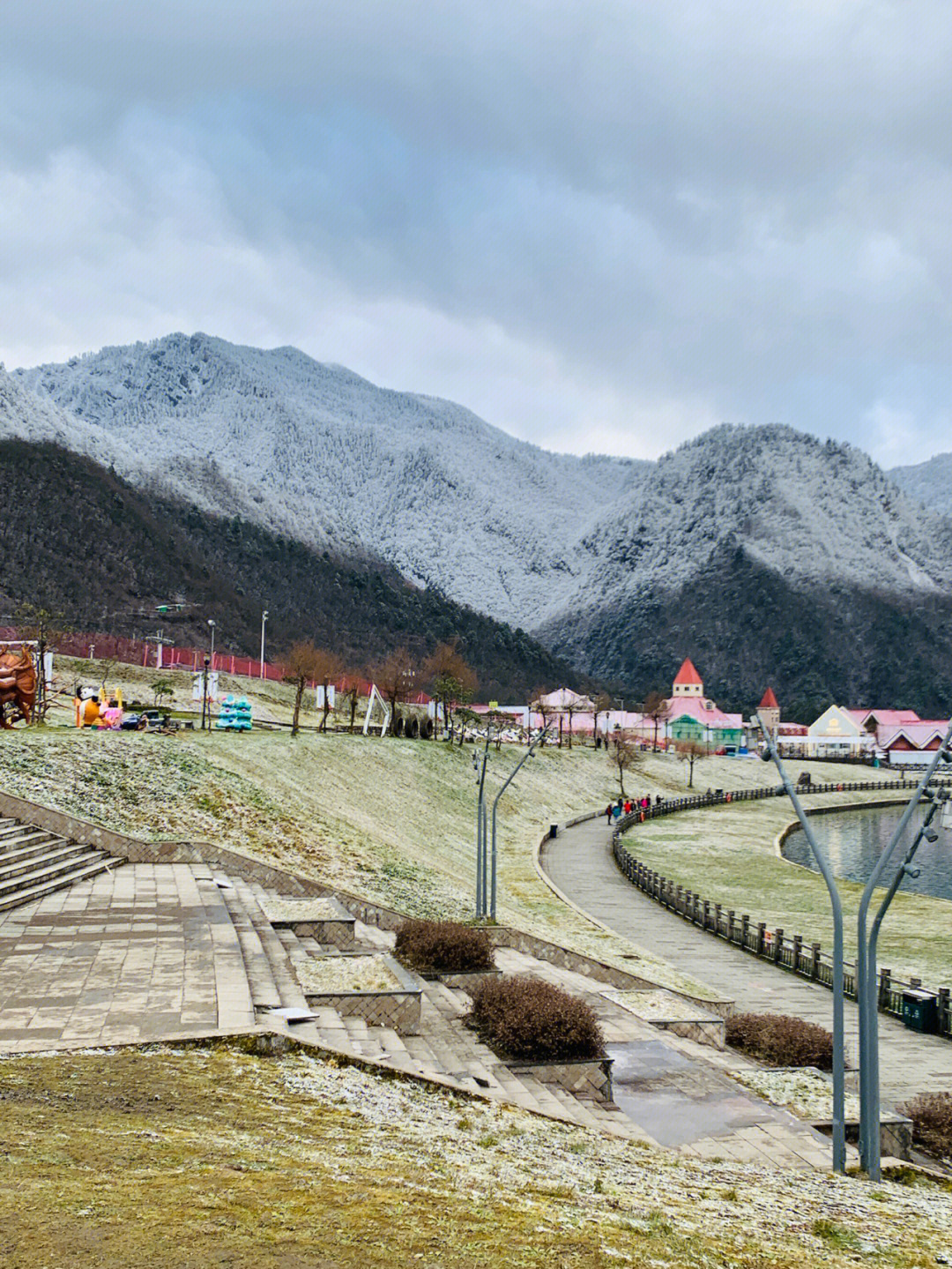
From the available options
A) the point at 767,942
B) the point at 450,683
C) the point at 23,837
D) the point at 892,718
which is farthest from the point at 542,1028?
the point at 892,718

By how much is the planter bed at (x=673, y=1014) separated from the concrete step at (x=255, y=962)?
23.4 ft

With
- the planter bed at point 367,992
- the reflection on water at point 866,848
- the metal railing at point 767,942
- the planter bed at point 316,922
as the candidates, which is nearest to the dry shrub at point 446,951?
the planter bed at point 316,922

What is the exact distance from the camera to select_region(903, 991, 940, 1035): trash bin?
22.1 meters

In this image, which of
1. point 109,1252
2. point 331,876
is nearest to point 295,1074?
point 109,1252

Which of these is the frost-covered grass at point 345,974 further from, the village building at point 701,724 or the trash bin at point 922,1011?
the village building at point 701,724

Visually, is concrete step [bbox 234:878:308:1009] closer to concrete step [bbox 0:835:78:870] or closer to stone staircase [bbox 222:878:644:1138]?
stone staircase [bbox 222:878:644:1138]

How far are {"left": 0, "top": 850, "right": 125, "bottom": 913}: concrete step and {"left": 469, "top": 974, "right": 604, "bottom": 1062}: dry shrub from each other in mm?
8839

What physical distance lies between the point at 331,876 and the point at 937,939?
20.8 m

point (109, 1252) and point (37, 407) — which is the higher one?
point (37, 407)

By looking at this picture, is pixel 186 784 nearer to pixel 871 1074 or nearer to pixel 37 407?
pixel 871 1074

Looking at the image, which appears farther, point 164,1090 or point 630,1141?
point 630,1141

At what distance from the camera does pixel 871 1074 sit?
12094mm

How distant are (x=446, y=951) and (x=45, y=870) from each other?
8.27 meters

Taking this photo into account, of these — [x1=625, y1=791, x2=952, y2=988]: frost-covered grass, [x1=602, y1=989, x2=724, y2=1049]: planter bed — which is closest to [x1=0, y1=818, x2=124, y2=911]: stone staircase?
[x1=602, y1=989, x2=724, y2=1049]: planter bed
